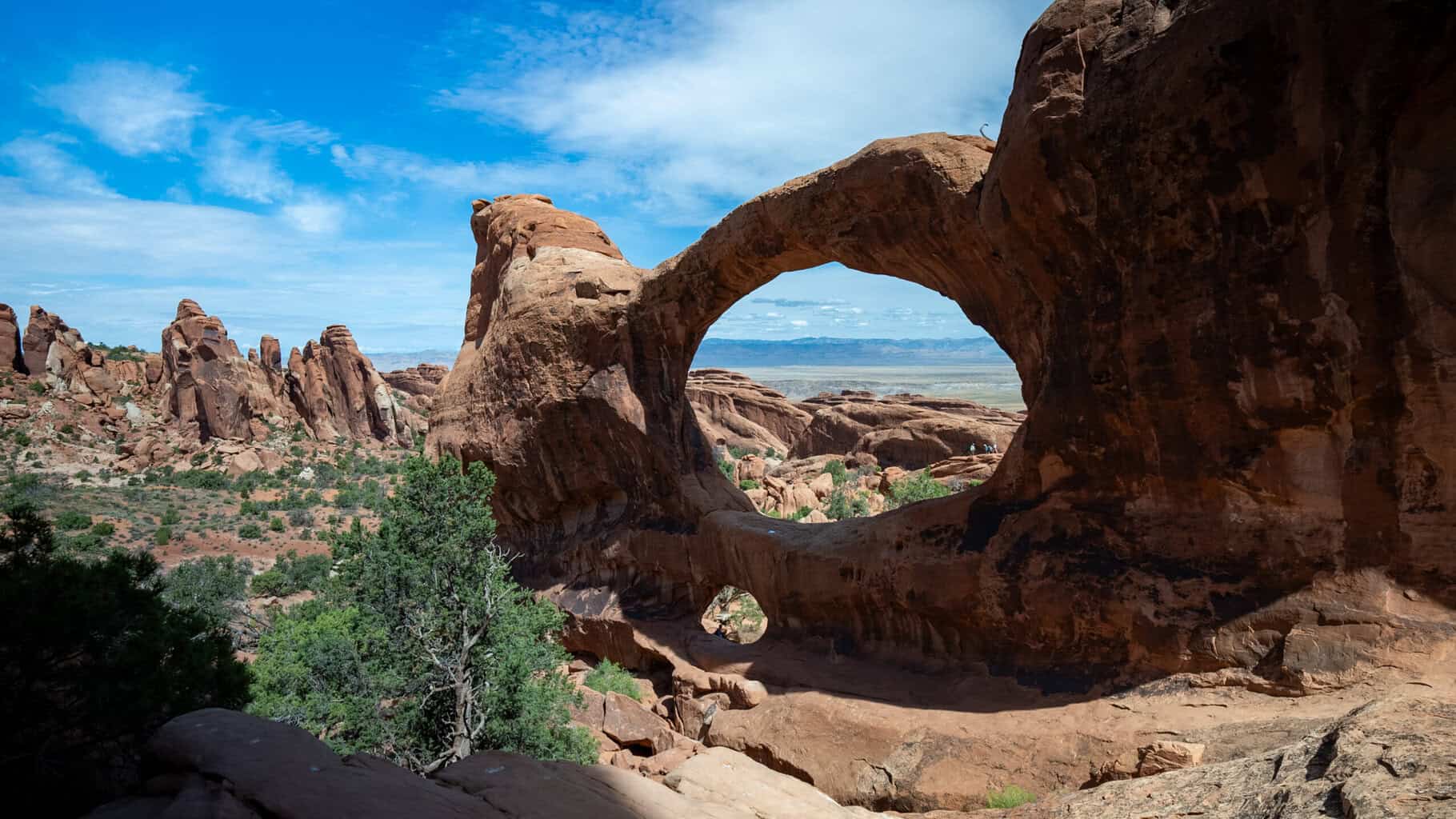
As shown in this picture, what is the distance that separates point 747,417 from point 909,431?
19842 mm

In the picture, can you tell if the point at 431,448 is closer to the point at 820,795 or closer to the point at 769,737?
the point at 769,737

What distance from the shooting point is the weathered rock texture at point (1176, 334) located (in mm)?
6297

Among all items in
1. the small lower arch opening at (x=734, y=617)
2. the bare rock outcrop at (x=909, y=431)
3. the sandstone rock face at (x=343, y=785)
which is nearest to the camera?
the sandstone rock face at (x=343, y=785)

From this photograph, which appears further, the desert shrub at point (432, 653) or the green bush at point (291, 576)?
the green bush at point (291, 576)

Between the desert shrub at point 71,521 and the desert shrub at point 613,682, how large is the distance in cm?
2443

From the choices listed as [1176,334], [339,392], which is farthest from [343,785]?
[339,392]

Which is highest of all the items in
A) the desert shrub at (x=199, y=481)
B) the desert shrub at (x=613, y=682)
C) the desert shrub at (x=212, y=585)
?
the desert shrub at (x=199, y=481)

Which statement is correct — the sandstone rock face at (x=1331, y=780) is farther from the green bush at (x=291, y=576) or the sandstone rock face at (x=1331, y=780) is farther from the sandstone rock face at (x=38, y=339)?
the sandstone rock face at (x=38, y=339)

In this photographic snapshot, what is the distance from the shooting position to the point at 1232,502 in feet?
24.8

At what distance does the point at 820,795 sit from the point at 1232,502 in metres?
4.82

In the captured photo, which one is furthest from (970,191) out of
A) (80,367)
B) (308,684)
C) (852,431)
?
(80,367)

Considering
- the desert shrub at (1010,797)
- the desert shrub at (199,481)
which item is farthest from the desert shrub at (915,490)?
the desert shrub at (199,481)

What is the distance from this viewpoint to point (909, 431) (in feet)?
120

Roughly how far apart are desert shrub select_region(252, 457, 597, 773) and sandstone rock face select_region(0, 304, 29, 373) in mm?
49461
